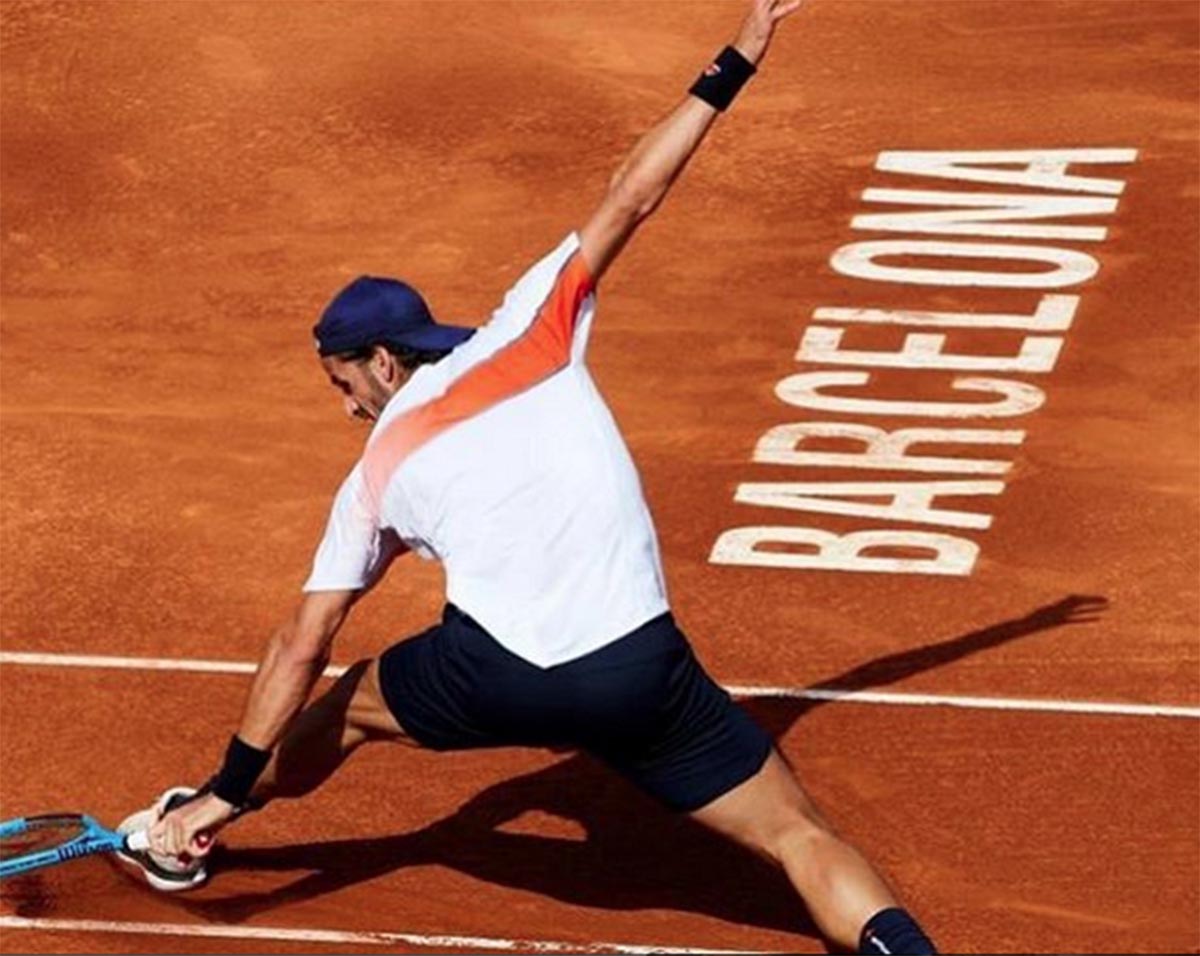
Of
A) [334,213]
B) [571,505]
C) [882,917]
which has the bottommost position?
[334,213]

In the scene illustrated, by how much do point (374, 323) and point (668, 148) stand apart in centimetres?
104

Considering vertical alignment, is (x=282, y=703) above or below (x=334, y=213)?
above

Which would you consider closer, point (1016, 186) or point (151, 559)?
point (151, 559)

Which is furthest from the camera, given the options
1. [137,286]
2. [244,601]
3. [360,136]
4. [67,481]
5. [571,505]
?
[360,136]

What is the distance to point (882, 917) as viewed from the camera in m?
10.3

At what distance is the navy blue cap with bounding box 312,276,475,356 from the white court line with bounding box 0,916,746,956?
211cm

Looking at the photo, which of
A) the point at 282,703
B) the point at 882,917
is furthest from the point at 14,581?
the point at 882,917

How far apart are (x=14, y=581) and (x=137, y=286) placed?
3468 mm

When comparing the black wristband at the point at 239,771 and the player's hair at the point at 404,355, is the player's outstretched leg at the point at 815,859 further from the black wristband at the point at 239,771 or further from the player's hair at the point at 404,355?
the player's hair at the point at 404,355

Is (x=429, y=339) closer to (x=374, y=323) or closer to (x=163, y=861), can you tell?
(x=374, y=323)

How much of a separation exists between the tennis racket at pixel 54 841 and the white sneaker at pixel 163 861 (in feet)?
0.14

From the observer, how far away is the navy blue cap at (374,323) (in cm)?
1042

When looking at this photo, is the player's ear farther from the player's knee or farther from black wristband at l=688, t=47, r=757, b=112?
the player's knee

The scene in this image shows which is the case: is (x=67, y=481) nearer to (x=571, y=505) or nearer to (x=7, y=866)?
(x=7, y=866)
